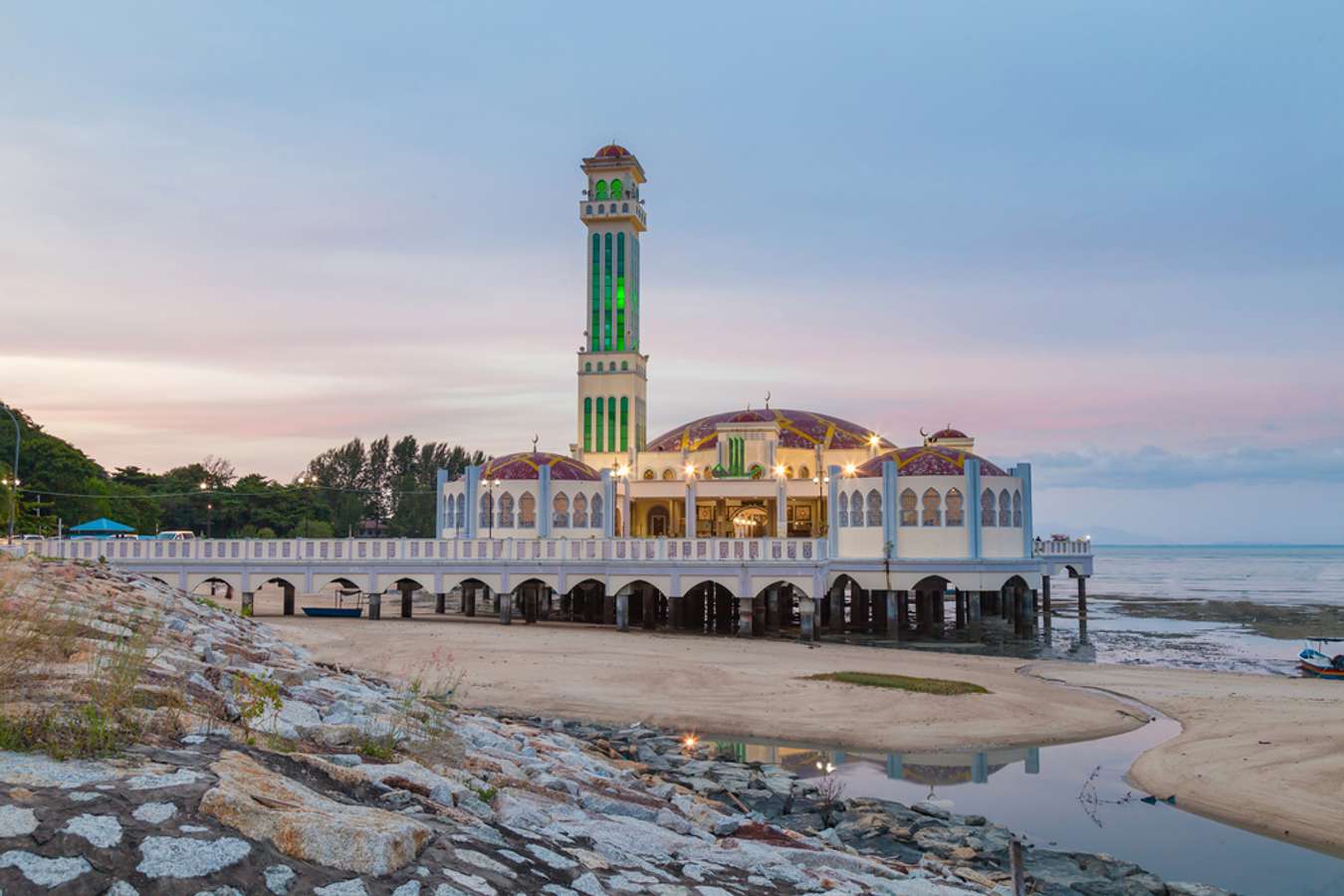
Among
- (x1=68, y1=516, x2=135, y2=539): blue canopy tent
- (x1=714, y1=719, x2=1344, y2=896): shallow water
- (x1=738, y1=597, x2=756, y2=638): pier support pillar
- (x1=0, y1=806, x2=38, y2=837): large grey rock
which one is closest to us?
(x1=0, y1=806, x2=38, y2=837): large grey rock

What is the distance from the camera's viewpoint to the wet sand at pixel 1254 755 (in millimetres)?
14969

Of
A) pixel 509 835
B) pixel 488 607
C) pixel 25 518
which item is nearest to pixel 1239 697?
pixel 509 835

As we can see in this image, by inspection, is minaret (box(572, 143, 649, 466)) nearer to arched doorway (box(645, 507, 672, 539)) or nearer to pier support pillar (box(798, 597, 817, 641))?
arched doorway (box(645, 507, 672, 539))

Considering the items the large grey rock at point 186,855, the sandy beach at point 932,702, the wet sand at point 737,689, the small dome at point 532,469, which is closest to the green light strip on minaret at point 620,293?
the small dome at point 532,469

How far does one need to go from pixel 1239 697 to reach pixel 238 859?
24611 millimetres

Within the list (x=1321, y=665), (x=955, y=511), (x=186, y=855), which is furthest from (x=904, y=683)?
(x=186, y=855)

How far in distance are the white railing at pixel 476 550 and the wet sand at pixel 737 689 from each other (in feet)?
14.0

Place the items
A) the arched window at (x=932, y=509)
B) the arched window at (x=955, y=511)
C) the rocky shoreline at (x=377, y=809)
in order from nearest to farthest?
the rocky shoreline at (x=377, y=809), the arched window at (x=955, y=511), the arched window at (x=932, y=509)

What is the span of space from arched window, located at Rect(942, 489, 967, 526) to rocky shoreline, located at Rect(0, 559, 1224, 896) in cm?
2392

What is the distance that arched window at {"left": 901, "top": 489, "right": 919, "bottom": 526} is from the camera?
38.5 metres

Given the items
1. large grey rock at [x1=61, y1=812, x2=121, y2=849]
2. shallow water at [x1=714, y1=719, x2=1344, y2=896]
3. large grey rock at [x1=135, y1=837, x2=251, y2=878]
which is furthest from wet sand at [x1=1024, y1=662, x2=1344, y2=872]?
large grey rock at [x1=61, y1=812, x2=121, y2=849]

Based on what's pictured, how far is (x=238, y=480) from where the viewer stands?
89062mm

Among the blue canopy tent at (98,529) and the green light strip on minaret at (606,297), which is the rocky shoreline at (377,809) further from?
the green light strip on minaret at (606,297)

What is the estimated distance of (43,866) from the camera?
5.00m
